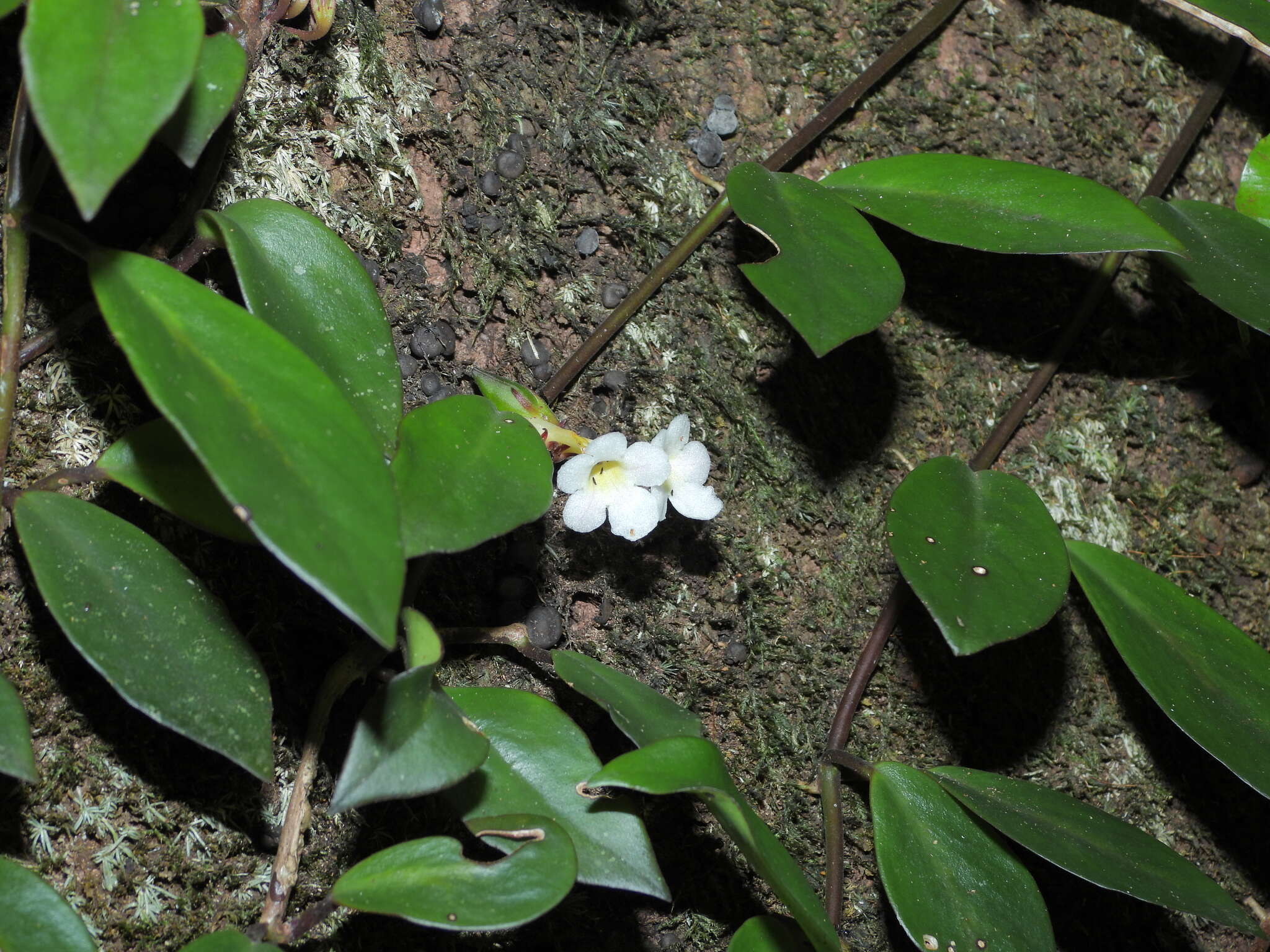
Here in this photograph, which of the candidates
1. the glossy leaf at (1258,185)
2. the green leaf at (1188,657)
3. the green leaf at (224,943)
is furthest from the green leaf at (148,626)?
the glossy leaf at (1258,185)

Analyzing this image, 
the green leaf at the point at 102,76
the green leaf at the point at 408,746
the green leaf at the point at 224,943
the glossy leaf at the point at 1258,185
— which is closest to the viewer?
the green leaf at the point at 102,76

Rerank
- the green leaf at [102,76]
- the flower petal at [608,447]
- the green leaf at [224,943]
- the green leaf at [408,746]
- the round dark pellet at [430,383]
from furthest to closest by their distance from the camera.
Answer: the round dark pellet at [430,383]
the flower petal at [608,447]
the green leaf at [224,943]
the green leaf at [408,746]
the green leaf at [102,76]

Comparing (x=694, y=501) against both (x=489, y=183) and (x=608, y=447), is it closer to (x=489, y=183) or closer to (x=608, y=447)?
(x=608, y=447)

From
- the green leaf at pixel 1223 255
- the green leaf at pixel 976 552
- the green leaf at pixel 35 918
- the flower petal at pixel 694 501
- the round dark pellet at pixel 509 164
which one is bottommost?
the green leaf at pixel 35 918

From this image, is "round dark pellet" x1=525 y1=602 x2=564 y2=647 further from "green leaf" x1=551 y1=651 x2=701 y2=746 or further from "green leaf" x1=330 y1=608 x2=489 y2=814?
"green leaf" x1=330 y1=608 x2=489 y2=814

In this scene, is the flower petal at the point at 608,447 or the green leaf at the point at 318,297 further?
the flower petal at the point at 608,447

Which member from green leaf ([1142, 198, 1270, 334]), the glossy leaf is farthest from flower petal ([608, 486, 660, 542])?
the glossy leaf

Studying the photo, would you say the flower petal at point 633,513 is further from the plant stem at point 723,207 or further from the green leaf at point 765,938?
the green leaf at point 765,938
